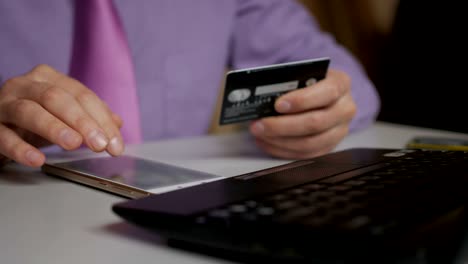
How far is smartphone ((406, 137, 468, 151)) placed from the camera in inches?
26.0

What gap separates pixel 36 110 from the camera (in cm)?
51


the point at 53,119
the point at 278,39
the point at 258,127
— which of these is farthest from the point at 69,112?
the point at 278,39

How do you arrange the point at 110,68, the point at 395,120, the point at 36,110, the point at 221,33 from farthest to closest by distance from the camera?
1. the point at 395,120
2. the point at 221,33
3. the point at 110,68
4. the point at 36,110

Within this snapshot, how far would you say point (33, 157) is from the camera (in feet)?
1.68

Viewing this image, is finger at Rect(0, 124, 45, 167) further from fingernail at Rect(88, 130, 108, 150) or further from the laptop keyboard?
the laptop keyboard

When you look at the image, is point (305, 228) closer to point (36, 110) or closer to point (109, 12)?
point (36, 110)

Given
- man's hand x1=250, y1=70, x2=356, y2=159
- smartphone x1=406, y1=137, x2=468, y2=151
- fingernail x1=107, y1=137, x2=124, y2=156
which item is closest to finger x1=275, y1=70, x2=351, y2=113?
man's hand x1=250, y1=70, x2=356, y2=159

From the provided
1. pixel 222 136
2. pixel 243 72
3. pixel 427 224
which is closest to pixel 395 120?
pixel 222 136

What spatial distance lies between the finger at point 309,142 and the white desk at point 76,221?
2 cm

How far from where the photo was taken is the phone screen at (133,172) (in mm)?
479

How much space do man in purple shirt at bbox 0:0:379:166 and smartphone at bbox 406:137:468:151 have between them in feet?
0.28

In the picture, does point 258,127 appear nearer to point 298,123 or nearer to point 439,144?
point 298,123

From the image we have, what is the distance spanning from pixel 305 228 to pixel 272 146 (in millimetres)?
388

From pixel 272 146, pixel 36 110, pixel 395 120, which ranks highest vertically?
pixel 36 110
